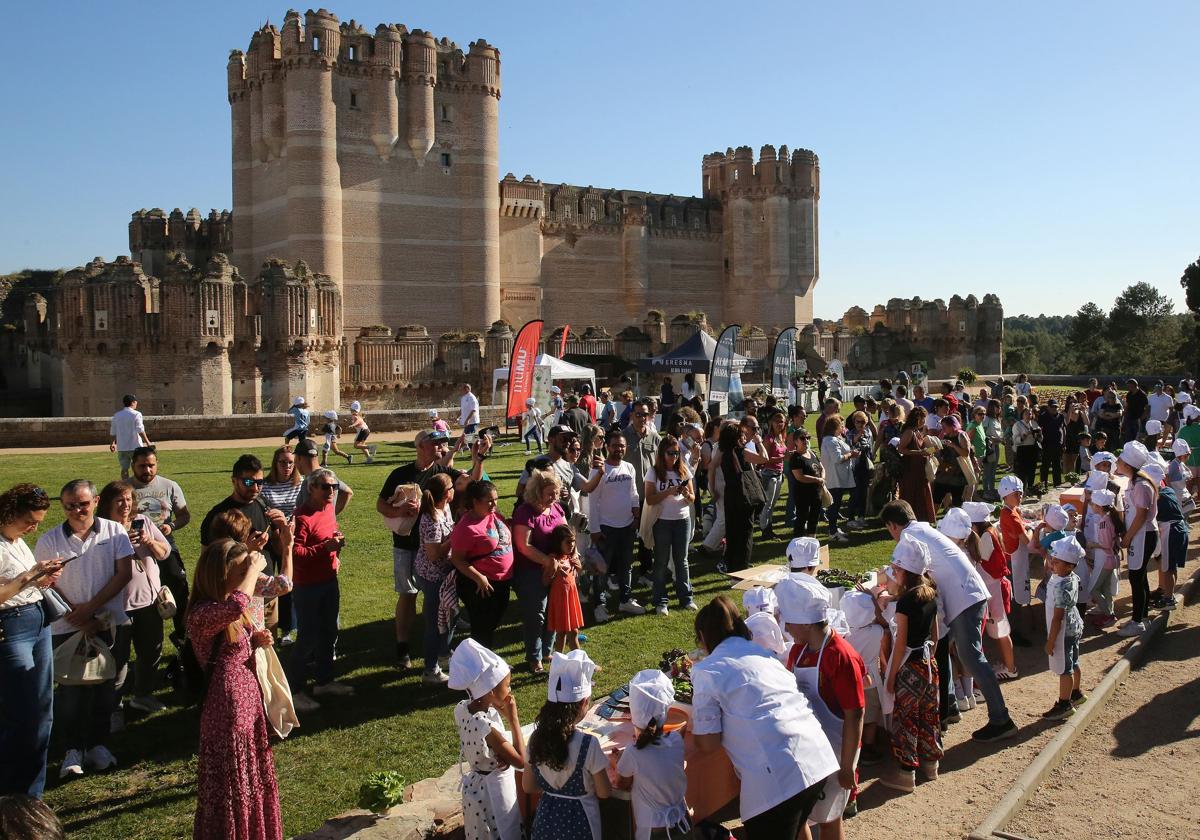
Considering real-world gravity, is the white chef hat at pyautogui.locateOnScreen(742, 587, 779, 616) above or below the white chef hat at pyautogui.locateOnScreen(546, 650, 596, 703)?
above

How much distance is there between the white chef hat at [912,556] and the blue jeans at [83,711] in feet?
14.7

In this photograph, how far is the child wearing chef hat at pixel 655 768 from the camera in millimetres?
4117

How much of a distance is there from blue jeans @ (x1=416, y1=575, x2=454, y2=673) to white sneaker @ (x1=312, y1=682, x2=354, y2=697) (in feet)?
1.78

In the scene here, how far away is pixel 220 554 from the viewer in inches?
174

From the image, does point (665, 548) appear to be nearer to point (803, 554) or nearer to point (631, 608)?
point (631, 608)

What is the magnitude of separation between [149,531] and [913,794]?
15.7ft

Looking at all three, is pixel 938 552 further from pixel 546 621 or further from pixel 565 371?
pixel 565 371

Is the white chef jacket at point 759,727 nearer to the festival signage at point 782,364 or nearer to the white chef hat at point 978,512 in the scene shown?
the white chef hat at point 978,512

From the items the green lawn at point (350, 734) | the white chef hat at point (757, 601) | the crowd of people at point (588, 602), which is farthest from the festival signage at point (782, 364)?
the white chef hat at point (757, 601)

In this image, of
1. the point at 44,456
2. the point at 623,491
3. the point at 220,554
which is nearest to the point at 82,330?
the point at 44,456

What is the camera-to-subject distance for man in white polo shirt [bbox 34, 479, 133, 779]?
5512mm

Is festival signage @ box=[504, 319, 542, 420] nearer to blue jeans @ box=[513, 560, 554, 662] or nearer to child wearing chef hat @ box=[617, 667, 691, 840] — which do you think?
blue jeans @ box=[513, 560, 554, 662]

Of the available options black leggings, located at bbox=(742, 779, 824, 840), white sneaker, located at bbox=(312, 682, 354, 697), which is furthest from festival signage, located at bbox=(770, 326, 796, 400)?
black leggings, located at bbox=(742, 779, 824, 840)

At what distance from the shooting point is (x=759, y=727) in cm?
387
